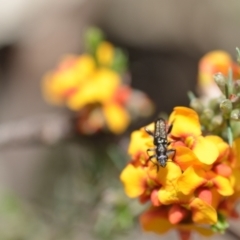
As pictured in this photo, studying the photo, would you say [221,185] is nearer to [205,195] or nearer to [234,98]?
[205,195]

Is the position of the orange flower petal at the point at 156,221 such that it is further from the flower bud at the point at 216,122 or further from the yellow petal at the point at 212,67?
the yellow petal at the point at 212,67

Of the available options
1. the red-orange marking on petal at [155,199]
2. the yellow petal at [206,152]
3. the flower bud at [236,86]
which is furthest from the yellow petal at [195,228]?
the flower bud at [236,86]

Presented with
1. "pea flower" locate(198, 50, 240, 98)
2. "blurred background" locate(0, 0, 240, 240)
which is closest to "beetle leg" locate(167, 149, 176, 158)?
"pea flower" locate(198, 50, 240, 98)

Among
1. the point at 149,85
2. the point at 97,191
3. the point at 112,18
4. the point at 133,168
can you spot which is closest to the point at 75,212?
the point at 97,191

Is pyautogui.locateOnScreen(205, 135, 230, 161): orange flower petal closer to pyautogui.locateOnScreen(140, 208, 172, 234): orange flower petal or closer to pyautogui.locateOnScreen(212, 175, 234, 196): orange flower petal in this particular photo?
pyautogui.locateOnScreen(212, 175, 234, 196): orange flower petal

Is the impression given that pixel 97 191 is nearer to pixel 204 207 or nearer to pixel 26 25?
pixel 204 207

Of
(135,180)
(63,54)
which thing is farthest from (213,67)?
(63,54)
